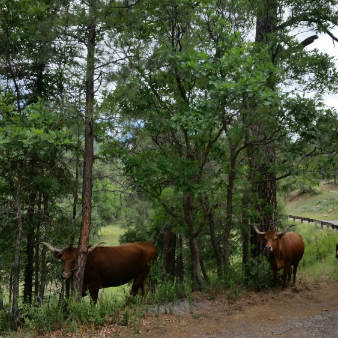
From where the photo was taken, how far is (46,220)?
11.0 metres

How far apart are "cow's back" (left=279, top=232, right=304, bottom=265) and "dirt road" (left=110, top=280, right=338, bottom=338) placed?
1.16 metres

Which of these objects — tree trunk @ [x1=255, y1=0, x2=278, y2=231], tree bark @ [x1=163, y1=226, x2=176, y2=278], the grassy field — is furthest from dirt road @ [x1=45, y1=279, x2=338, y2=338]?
tree bark @ [x1=163, y1=226, x2=176, y2=278]

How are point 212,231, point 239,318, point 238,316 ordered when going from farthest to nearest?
1. point 212,231
2. point 238,316
3. point 239,318

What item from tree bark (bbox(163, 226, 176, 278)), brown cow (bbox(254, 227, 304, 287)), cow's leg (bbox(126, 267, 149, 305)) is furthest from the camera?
tree bark (bbox(163, 226, 176, 278))

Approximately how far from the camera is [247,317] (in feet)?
27.1

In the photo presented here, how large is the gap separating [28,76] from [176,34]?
15.7ft

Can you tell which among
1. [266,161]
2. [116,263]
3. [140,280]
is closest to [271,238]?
[266,161]

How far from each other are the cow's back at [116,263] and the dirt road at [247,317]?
2033 millimetres

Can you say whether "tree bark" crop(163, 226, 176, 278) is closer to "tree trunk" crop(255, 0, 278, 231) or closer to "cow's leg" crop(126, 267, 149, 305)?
"cow's leg" crop(126, 267, 149, 305)

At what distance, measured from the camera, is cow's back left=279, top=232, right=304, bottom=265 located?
1099 cm

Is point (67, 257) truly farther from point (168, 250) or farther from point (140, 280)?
point (168, 250)

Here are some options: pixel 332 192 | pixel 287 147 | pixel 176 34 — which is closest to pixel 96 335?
pixel 287 147

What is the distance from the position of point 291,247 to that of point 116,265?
5.30 meters

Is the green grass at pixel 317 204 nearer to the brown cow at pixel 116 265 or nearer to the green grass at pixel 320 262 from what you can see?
the green grass at pixel 320 262
